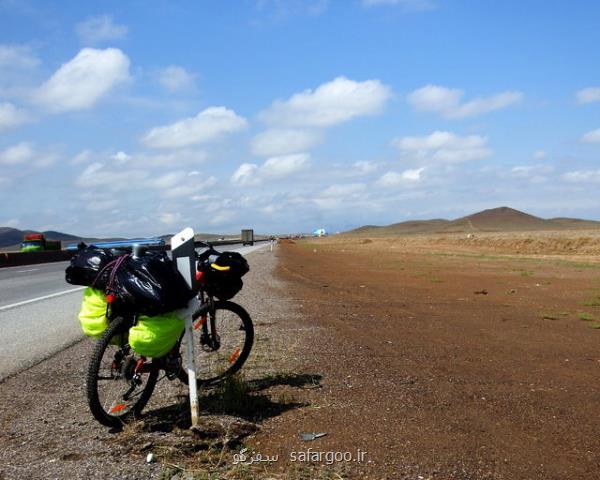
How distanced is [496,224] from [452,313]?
7192 inches

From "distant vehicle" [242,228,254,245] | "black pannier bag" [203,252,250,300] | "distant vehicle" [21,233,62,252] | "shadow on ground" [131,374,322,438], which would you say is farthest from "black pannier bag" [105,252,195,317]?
"distant vehicle" [242,228,254,245]

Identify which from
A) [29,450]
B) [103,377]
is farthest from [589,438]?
[29,450]

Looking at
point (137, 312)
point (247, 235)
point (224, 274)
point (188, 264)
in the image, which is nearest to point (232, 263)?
point (224, 274)

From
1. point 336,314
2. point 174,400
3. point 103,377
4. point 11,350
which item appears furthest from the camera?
point 336,314

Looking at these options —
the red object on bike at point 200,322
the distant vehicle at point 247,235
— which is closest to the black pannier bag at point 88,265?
the red object on bike at point 200,322

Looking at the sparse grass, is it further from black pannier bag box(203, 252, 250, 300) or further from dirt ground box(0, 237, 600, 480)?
black pannier bag box(203, 252, 250, 300)

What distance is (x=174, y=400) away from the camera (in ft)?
18.5

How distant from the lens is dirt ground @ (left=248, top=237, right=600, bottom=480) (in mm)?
4312

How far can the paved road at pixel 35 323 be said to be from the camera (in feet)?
26.2

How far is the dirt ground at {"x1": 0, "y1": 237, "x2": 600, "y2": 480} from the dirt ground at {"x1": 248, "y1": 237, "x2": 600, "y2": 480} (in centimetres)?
A: 2

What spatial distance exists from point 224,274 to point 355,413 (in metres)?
1.77

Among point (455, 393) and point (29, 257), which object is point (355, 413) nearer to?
point (455, 393)

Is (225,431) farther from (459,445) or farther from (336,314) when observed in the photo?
(336,314)

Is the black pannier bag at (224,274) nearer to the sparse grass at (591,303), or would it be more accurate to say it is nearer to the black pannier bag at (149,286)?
the black pannier bag at (149,286)
